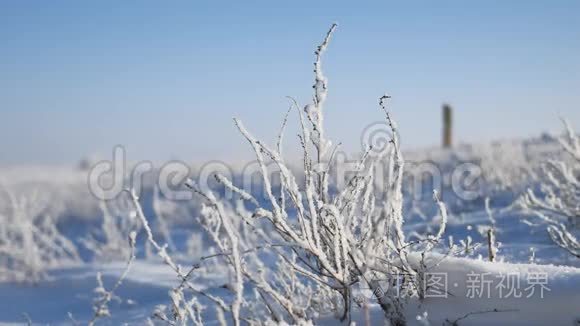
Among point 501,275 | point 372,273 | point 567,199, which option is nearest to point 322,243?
point 372,273

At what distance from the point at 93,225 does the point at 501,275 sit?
9.83 meters

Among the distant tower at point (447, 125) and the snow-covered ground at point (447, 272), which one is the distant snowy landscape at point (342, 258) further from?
the distant tower at point (447, 125)

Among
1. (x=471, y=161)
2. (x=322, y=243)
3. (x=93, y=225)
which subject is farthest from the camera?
(x=93, y=225)

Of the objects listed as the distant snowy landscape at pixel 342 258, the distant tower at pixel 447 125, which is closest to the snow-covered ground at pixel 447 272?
the distant snowy landscape at pixel 342 258

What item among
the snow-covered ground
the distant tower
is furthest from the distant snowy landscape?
the distant tower

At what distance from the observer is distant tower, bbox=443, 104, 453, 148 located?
1733 centimetres

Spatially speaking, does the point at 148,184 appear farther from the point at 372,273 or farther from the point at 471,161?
the point at 372,273

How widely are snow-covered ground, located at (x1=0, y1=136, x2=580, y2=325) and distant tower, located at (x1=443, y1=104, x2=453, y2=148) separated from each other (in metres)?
4.75

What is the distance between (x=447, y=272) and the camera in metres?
2.06

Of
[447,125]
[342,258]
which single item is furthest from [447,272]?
[447,125]

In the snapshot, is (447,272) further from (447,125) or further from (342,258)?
(447,125)

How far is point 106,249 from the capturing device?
22.7 ft

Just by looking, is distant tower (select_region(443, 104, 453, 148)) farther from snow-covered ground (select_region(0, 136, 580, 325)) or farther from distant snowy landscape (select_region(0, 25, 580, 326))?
distant snowy landscape (select_region(0, 25, 580, 326))

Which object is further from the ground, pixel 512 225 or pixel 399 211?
pixel 399 211
